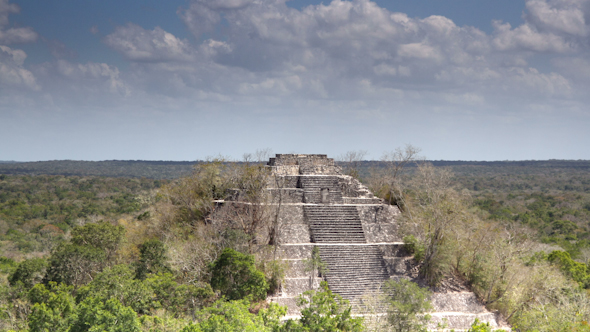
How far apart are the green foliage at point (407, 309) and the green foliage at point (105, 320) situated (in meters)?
8.64

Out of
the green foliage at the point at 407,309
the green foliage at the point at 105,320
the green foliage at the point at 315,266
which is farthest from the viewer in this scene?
the green foliage at the point at 315,266

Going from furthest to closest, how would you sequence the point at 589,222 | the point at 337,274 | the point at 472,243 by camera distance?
the point at 589,222
the point at 472,243
the point at 337,274

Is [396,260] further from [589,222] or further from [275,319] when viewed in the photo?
[589,222]

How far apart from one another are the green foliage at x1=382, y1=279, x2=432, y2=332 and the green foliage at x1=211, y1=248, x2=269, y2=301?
5.08m

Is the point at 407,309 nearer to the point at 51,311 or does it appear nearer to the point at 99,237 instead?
the point at 51,311

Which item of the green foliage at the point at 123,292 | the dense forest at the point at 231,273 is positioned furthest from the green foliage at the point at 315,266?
the green foliage at the point at 123,292

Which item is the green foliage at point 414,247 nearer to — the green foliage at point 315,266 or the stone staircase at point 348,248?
the stone staircase at point 348,248

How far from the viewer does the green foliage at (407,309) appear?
54.5ft

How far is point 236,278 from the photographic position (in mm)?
18969

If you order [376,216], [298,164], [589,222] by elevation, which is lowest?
[589,222]

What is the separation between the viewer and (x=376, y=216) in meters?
24.8

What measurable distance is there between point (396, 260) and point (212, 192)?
11021mm

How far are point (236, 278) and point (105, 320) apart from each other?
18.2 ft

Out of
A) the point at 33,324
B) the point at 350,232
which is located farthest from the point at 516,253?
the point at 33,324
